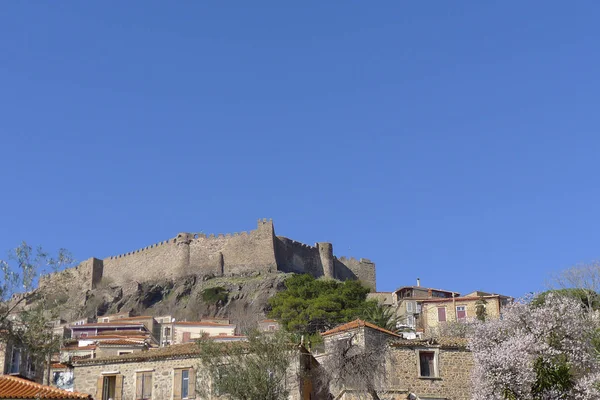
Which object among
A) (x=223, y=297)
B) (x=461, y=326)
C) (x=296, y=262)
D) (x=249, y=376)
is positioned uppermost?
(x=296, y=262)

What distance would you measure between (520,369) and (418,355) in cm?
491

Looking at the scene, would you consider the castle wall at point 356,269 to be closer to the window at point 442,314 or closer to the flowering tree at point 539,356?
the window at point 442,314

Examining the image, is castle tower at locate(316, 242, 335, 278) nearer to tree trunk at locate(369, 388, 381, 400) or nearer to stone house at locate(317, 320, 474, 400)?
stone house at locate(317, 320, 474, 400)

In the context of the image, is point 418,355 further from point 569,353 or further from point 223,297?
point 223,297

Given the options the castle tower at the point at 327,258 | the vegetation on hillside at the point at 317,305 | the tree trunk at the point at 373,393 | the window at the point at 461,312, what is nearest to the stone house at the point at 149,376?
the tree trunk at the point at 373,393

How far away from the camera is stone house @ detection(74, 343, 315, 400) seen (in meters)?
33.7

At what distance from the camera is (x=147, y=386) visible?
3497cm

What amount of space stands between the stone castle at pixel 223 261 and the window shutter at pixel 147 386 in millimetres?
74633

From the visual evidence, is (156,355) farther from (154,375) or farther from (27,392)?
(27,392)

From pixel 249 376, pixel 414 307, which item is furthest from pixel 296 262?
pixel 249 376

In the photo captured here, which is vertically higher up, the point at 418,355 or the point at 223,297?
the point at 223,297

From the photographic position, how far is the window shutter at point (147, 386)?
3475 cm

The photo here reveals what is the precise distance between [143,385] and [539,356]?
56.4 feet

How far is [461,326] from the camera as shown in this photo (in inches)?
2098
